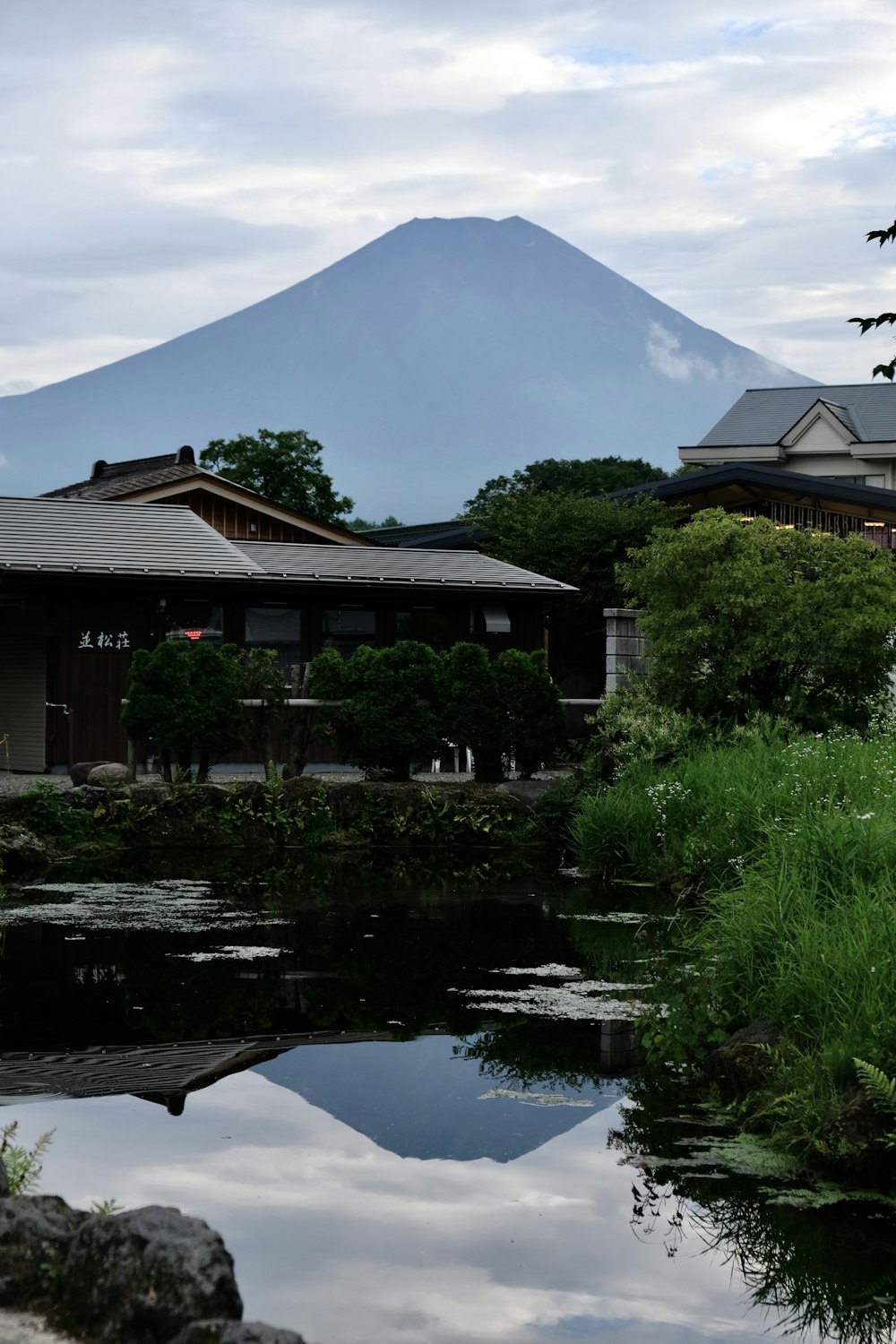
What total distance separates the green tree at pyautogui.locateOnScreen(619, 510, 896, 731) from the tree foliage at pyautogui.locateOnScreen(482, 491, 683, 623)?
425 inches

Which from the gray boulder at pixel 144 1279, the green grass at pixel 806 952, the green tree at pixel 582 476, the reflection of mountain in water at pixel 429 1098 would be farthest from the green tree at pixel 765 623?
the green tree at pixel 582 476

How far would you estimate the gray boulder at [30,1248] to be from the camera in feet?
12.3

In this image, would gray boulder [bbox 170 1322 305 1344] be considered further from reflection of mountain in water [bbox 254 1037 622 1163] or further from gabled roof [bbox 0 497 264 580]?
gabled roof [bbox 0 497 264 580]

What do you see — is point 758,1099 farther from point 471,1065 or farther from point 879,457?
point 879,457

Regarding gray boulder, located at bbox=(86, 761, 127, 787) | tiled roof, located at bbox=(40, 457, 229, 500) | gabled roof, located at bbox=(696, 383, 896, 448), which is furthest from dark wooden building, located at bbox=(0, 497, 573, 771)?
gabled roof, located at bbox=(696, 383, 896, 448)

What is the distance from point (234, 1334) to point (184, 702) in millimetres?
14291

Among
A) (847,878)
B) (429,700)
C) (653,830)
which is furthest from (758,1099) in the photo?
(429,700)

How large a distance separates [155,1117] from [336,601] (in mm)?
17657

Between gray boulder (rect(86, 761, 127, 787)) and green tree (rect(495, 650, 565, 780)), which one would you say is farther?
green tree (rect(495, 650, 565, 780))

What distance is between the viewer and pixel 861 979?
20.3 ft

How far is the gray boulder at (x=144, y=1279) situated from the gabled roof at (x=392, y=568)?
18.5m

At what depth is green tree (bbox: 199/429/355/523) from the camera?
4922 cm

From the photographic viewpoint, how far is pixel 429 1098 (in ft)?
21.5

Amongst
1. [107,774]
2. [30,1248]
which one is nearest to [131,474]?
[107,774]
